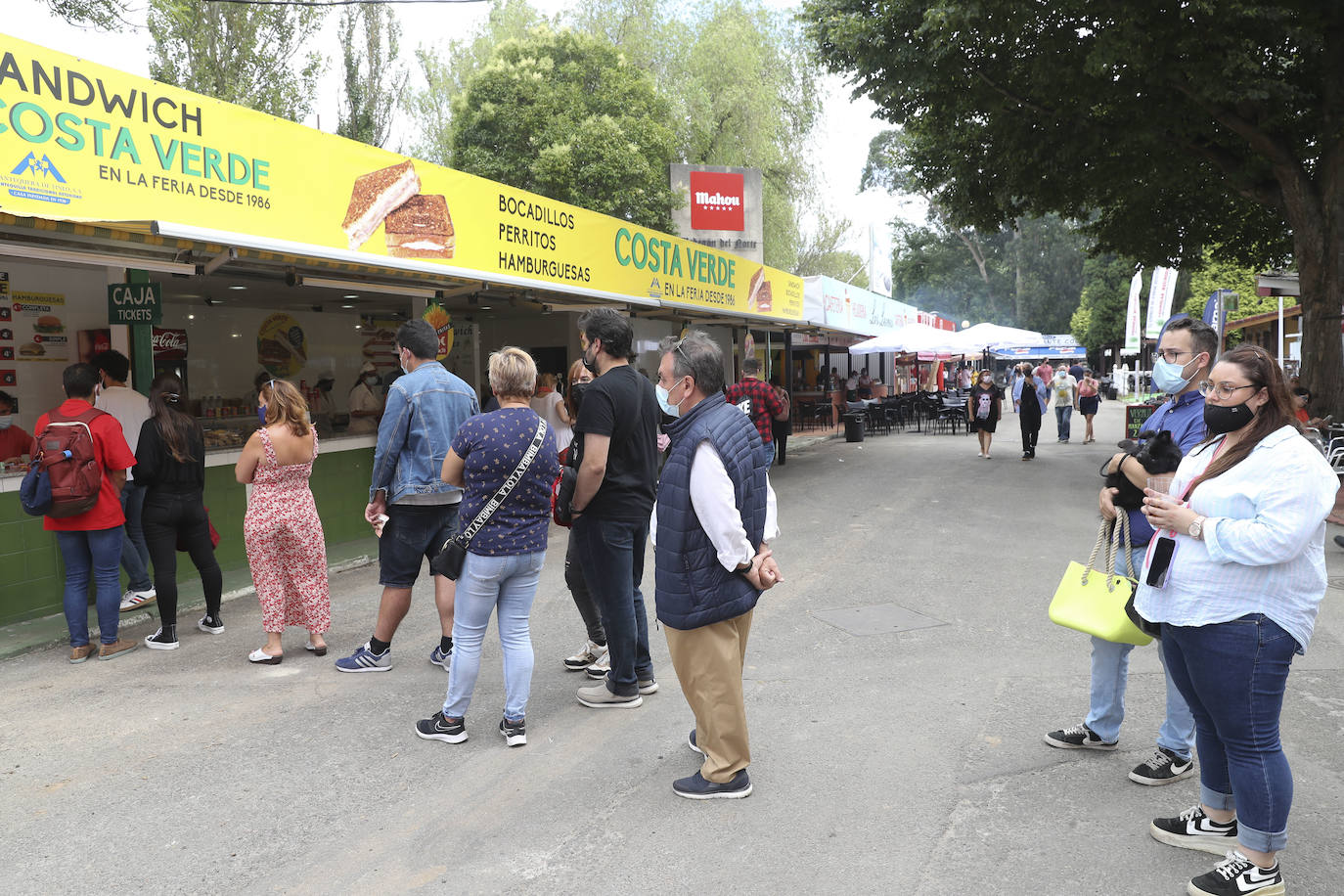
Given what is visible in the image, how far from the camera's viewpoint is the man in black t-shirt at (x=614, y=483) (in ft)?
14.2

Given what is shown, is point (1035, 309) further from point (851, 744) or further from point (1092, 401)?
point (851, 744)

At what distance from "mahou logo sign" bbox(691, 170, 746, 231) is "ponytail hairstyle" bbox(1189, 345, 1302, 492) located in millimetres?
21100

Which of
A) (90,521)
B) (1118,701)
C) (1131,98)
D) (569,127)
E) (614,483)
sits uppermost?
(569,127)

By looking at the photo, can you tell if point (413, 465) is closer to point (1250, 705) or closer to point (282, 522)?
point (282, 522)

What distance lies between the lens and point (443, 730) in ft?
13.9

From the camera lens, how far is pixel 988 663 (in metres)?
5.36

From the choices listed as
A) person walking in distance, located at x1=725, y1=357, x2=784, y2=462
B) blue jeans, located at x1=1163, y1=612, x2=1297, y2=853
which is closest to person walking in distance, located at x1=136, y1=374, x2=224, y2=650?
person walking in distance, located at x1=725, y1=357, x2=784, y2=462

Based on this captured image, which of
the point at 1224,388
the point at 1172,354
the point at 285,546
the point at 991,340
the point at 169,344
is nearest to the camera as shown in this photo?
the point at 1224,388

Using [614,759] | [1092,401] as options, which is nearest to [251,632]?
[614,759]

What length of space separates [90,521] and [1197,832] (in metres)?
5.70

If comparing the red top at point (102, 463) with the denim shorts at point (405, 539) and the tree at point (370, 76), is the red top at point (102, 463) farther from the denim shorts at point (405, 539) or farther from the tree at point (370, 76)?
the tree at point (370, 76)

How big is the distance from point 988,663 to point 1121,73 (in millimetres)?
10098

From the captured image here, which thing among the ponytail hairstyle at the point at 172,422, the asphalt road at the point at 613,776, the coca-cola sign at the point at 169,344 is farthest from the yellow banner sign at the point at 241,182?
the coca-cola sign at the point at 169,344

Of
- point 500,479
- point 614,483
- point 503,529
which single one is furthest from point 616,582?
point 500,479
